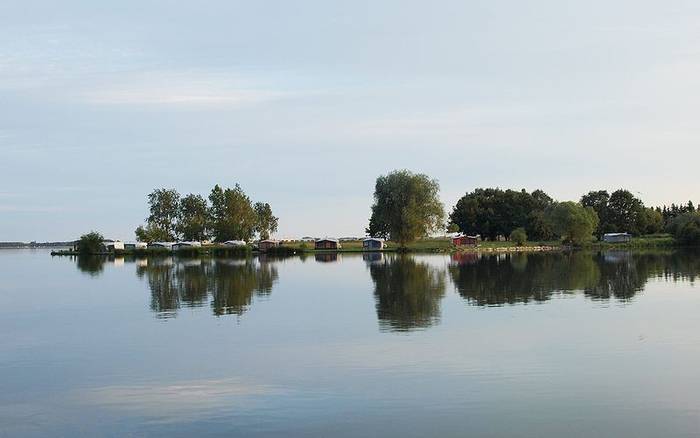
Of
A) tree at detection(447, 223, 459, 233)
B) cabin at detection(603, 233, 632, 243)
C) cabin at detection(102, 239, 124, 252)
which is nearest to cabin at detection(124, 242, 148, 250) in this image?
cabin at detection(102, 239, 124, 252)

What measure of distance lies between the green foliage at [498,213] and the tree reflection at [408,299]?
112367mm

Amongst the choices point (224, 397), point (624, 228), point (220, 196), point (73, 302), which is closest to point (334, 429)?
point (224, 397)

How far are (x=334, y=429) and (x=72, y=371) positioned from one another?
10686 millimetres

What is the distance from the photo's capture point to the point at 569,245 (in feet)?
462

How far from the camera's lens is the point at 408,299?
39000 mm

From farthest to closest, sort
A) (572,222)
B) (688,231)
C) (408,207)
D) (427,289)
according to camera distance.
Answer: (572,222) → (688,231) → (408,207) → (427,289)

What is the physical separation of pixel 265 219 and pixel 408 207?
7303 cm

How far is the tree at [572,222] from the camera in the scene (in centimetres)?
13600

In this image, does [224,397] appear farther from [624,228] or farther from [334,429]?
[624,228]

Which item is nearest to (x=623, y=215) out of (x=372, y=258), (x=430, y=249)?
(x=430, y=249)

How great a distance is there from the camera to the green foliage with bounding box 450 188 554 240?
16900cm

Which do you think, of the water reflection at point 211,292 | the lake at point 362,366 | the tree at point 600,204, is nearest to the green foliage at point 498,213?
the tree at point 600,204

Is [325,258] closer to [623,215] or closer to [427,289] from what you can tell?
[427,289]

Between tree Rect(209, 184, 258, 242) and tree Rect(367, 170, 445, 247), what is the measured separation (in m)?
43.0
